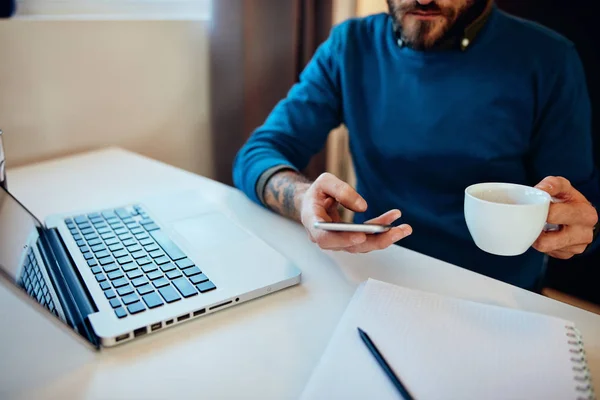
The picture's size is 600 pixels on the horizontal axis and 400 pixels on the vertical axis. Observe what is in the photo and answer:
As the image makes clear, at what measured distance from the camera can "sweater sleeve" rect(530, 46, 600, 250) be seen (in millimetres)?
894

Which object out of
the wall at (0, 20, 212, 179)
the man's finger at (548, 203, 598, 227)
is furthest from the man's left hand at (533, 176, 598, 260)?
the wall at (0, 20, 212, 179)

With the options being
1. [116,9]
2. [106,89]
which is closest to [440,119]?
[106,89]

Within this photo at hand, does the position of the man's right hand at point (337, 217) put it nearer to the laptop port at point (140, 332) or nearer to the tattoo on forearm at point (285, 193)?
the tattoo on forearm at point (285, 193)

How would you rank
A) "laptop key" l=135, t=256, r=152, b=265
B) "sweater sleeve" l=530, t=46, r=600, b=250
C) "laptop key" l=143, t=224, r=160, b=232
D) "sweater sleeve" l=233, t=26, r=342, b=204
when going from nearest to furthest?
"laptop key" l=135, t=256, r=152, b=265
"laptop key" l=143, t=224, r=160, b=232
"sweater sleeve" l=530, t=46, r=600, b=250
"sweater sleeve" l=233, t=26, r=342, b=204

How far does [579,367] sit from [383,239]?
0.77 ft

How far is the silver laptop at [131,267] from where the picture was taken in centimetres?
54

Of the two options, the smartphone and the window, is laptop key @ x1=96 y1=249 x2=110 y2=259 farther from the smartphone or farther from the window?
the window

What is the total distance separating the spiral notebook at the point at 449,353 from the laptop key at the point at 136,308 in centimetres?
21

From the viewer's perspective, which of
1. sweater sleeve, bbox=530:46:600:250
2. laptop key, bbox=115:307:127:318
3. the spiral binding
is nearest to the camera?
the spiral binding

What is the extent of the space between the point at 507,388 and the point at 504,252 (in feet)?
0.61

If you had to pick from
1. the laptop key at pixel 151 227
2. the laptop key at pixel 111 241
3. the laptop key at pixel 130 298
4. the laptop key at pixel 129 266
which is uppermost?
the laptop key at pixel 130 298

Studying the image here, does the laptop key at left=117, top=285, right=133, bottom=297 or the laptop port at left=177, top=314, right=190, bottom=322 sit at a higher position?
the laptop key at left=117, top=285, right=133, bottom=297

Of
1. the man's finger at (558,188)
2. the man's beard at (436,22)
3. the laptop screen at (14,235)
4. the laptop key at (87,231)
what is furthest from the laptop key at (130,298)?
the man's beard at (436,22)

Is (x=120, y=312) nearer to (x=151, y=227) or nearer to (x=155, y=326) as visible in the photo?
(x=155, y=326)
